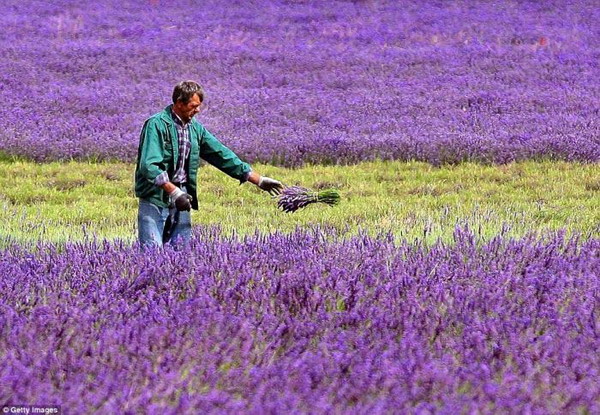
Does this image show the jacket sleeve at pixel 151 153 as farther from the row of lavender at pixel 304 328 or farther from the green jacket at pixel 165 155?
the row of lavender at pixel 304 328

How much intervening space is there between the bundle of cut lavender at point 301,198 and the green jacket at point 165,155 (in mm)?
289

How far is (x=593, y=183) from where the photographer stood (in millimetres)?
9297

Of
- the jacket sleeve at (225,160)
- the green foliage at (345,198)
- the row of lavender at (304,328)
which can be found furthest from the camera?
the green foliage at (345,198)

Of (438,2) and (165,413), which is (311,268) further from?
(438,2)

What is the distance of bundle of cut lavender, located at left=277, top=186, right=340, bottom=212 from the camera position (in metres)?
5.47

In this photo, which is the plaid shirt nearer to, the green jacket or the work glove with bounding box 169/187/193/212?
the green jacket

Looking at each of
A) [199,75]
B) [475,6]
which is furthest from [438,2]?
[199,75]

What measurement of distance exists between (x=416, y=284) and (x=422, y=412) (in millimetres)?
1252

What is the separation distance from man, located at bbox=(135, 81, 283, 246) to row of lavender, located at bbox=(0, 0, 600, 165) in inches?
201

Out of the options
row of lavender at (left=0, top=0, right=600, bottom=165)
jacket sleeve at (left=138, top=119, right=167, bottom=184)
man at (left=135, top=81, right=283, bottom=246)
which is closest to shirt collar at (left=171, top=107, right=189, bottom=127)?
man at (left=135, top=81, right=283, bottom=246)

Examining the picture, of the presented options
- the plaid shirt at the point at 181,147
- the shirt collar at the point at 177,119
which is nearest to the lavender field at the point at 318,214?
the plaid shirt at the point at 181,147

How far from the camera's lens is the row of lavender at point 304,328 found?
2.89 metres

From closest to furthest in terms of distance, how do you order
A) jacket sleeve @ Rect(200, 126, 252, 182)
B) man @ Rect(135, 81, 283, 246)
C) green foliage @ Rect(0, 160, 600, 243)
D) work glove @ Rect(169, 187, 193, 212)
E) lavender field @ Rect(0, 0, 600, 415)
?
lavender field @ Rect(0, 0, 600, 415) → work glove @ Rect(169, 187, 193, 212) → man @ Rect(135, 81, 283, 246) → jacket sleeve @ Rect(200, 126, 252, 182) → green foliage @ Rect(0, 160, 600, 243)

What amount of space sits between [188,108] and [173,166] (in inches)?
13.2
